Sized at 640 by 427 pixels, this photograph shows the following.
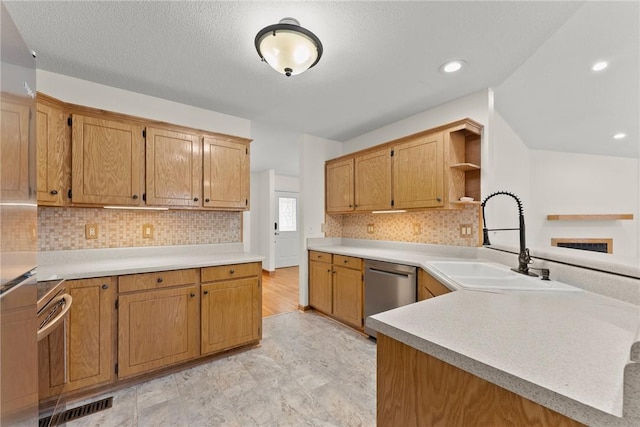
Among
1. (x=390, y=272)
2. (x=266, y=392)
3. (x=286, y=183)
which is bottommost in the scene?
(x=266, y=392)

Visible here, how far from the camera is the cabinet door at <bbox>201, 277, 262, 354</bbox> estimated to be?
229cm

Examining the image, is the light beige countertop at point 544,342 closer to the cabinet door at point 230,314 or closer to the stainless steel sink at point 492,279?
the stainless steel sink at point 492,279

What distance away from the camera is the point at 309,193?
3723 mm

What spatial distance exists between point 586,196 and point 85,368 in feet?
23.0

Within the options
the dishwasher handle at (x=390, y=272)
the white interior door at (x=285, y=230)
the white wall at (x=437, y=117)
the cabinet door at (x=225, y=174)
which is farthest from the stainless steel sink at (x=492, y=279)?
the white interior door at (x=285, y=230)

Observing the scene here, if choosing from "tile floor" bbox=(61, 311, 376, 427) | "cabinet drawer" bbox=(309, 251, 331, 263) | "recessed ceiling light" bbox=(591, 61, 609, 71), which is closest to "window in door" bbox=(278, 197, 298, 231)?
"cabinet drawer" bbox=(309, 251, 331, 263)

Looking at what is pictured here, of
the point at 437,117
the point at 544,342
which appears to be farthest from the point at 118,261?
the point at 437,117

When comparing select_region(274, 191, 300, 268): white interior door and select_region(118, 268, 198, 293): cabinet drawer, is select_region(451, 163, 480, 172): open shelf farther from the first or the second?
select_region(274, 191, 300, 268): white interior door

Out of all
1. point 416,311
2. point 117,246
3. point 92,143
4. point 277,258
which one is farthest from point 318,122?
point 277,258

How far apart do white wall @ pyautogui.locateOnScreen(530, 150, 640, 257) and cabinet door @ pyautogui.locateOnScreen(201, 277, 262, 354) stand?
4682 millimetres

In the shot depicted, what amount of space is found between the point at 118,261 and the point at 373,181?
2684 millimetres

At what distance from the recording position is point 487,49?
6.07 ft

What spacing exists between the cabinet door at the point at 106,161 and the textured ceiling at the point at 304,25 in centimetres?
43

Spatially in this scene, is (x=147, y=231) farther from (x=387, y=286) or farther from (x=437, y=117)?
(x=437, y=117)
